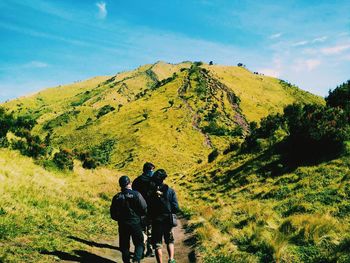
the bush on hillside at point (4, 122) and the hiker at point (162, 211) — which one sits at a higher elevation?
the bush on hillside at point (4, 122)

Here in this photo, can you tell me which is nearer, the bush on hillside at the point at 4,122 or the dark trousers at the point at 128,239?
the dark trousers at the point at 128,239

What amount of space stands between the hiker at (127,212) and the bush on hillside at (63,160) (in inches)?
785

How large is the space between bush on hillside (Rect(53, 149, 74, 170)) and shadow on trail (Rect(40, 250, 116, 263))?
18190mm

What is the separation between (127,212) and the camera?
28.0ft

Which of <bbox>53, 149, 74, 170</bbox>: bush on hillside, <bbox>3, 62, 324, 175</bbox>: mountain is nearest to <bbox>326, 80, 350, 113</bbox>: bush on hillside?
<bbox>53, 149, 74, 170</bbox>: bush on hillside

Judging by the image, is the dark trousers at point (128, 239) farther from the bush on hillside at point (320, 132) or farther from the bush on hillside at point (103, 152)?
the bush on hillside at point (103, 152)

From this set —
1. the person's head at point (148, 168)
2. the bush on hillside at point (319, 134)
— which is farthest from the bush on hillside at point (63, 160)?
the person's head at point (148, 168)

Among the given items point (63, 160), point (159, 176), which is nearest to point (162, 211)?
point (159, 176)

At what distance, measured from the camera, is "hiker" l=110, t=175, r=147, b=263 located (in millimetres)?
8539

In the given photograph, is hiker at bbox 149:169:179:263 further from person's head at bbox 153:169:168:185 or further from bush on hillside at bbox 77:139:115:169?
bush on hillside at bbox 77:139:115:169

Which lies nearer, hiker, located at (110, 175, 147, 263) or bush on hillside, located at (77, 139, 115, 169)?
hiker, located at (110, 175, 147, 263)

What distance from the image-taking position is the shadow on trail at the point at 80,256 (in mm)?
9162

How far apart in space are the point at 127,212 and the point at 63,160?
20709 mm

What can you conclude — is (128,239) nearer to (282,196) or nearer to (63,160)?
(282,196)
